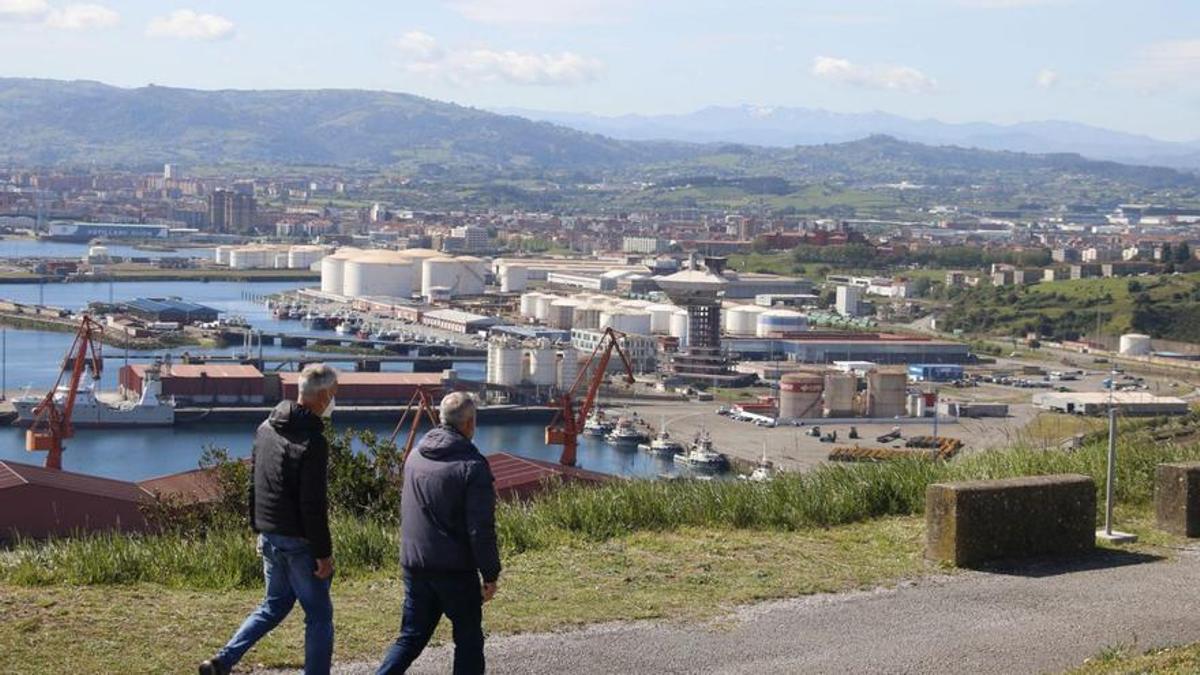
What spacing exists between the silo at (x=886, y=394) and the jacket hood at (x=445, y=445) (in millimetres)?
16841

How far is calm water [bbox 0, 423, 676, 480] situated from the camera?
47.3 feet

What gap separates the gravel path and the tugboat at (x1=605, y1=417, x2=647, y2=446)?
13777 millimetres

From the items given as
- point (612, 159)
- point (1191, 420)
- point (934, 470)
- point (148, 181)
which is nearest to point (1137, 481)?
point (934, 470)

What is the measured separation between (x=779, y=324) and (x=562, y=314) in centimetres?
376

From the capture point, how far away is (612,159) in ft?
393

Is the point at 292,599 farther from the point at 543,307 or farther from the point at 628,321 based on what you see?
the point at 543,307

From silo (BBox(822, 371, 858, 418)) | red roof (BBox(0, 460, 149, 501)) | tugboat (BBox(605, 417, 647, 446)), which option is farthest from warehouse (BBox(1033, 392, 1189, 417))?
red roof (BBox(0, 460, 149, 501))

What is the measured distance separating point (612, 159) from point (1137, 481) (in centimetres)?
11677

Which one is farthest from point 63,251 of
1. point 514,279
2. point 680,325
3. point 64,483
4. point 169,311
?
point 64,483

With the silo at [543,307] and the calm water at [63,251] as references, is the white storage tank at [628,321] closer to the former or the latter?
the silo at [543,307]

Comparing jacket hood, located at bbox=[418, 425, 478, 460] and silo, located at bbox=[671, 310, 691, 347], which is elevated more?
jacket hood, located at bbox=[418, 425, 478, 460]

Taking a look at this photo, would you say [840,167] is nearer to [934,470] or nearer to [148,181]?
[148,181]

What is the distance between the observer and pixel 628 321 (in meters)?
26.5

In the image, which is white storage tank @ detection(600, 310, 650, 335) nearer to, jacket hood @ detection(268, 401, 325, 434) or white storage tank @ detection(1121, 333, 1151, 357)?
white storage tank @ detection(1121, 333, 1151, 357)
